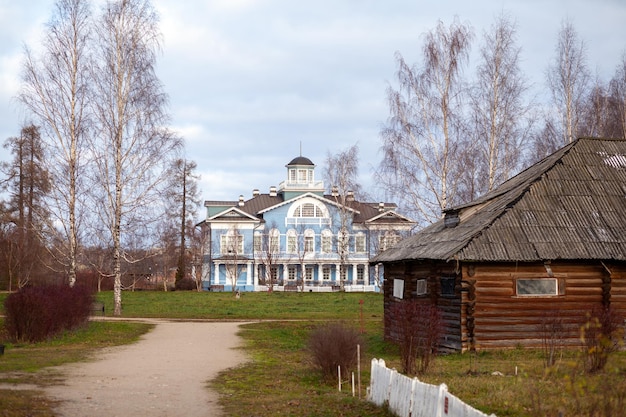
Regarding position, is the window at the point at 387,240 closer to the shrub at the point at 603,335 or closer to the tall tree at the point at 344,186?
the tall tree at the point at 344,186

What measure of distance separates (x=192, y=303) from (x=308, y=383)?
31.2 meters

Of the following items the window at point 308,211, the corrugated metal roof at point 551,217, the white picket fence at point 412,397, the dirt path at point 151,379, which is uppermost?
the window at point 308,211

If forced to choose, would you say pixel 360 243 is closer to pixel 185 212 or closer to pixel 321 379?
pixel 185 212

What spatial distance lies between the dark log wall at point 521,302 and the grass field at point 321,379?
0.52 meters

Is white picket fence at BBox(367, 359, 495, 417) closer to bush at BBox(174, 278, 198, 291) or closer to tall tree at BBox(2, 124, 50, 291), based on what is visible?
tall tree at BBox(2, 124, 50, 291)

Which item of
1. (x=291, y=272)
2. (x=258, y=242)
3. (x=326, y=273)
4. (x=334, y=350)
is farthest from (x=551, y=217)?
(x=291, y=272)

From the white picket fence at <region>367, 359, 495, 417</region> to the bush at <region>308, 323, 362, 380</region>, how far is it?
2.25 m

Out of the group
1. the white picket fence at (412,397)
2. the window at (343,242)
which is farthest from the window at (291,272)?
the white picket fence at (412,397)

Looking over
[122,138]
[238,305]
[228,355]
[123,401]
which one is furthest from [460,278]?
[238,305]

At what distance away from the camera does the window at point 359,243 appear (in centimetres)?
7088

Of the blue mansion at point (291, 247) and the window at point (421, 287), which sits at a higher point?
the blue mansion at point (291, 247)

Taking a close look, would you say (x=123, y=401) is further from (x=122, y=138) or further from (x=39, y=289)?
(x=122, y=138)

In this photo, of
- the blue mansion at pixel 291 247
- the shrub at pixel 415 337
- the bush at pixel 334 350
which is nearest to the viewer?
the shrub at pixel 415 337

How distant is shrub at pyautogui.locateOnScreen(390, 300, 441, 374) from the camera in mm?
14867
